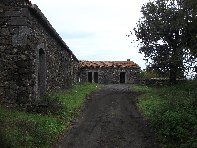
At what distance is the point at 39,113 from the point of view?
39.4 ft

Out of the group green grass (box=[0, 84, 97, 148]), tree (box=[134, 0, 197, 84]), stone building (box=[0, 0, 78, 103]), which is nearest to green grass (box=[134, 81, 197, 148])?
green grass (box=[0, 84, 97, 148])

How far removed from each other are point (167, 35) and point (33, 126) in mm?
22046

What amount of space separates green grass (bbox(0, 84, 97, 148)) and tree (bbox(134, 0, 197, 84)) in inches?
681

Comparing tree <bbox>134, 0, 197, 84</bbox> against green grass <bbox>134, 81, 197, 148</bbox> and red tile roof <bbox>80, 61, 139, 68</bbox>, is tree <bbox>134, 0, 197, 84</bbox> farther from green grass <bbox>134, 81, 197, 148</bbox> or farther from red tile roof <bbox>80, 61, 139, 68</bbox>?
green grass <bbox>134, 81, 197, 148</bbox>

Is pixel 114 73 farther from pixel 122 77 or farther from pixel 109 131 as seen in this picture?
pixel 109 131

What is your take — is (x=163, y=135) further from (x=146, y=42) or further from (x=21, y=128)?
(x=146, y=42)

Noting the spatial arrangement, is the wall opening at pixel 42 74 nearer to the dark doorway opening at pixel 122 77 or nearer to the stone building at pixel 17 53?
the stone building at pixel 17 53

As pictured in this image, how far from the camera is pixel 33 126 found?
984cm

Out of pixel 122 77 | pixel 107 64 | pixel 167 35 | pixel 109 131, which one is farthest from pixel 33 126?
pixel 107 64

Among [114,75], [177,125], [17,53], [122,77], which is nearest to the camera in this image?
[177,125]

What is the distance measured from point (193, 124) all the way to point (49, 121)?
429 centimetres

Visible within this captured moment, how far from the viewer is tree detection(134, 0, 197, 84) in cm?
2838

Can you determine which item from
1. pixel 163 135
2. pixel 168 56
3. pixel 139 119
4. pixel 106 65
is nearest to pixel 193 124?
pixel 163 135

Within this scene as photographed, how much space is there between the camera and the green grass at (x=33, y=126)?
8570mm
